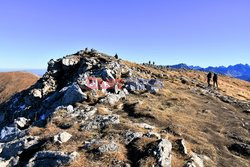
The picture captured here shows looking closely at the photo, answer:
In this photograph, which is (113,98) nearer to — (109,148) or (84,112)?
(84,112)

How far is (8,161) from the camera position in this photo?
2219 centimetres

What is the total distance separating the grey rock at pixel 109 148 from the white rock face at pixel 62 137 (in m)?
3.80

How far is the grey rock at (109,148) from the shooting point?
20531 millimetres

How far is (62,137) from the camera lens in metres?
23.4

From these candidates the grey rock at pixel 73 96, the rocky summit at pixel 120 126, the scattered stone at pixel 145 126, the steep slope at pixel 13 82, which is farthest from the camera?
the steep slope at pixel 13 82

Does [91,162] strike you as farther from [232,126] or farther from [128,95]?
[128,95]

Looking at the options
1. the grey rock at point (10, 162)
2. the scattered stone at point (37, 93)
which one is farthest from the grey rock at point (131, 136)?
the scattered stone at point (37, 93)

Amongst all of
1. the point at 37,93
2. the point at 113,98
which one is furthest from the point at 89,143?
the point at 37,93

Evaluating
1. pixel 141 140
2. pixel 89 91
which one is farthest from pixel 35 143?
pixel 89 91

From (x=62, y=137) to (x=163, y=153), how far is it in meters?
8.27

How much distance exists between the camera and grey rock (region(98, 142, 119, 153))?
67.4ft

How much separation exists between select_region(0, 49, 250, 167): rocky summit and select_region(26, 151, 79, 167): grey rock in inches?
1.8

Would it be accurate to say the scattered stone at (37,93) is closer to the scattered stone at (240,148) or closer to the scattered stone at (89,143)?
the scattered stone at (89,143)

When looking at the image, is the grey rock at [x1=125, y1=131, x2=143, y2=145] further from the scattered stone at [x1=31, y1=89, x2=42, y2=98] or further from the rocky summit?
the scattered stone at [x1=31, y1=89, x2=42, y2=98]
